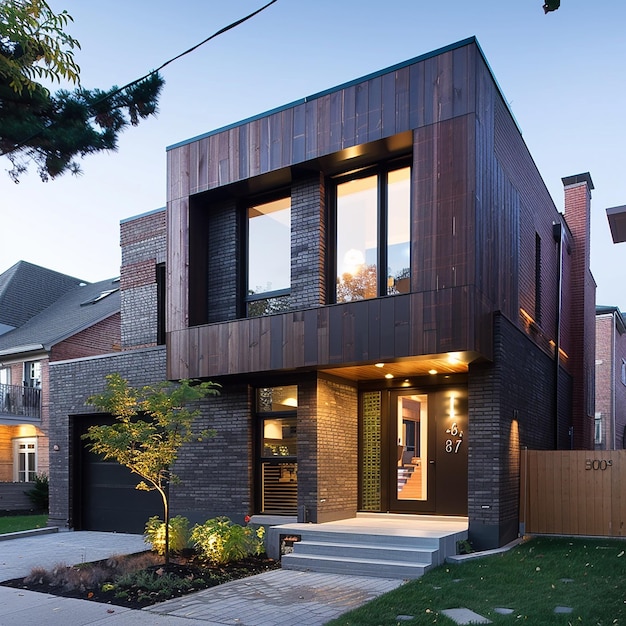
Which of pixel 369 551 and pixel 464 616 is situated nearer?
pixel 464 616

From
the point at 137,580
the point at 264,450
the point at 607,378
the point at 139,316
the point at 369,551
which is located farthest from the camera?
the point at 607,378

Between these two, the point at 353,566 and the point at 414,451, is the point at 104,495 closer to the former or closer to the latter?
the point at 414,451

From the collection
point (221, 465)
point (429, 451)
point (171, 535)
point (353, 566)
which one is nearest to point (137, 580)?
point (171, 535)

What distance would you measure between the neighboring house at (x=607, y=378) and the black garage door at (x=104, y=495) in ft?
65.3

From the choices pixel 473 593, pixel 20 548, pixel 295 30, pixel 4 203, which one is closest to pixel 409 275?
pixel 295 30

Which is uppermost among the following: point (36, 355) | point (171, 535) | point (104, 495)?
point (36, 355)

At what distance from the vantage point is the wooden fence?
37.3 feet

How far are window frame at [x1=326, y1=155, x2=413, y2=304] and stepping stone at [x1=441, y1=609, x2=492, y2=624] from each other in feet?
15.9

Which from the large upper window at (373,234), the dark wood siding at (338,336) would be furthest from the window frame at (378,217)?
the dark wood siding at (338,336)

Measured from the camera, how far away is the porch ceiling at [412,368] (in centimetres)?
1011

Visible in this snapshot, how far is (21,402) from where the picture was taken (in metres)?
23.3

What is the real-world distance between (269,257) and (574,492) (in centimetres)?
666

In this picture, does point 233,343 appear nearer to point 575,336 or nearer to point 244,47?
point 244,47

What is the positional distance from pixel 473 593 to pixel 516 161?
8.11m
